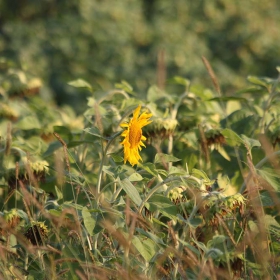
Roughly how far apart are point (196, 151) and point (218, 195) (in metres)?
0.70

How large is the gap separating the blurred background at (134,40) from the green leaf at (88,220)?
511 centimetres

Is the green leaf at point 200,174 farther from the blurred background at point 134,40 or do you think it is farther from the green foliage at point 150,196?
the blurred background at point 134,40

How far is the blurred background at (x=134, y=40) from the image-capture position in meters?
7.61

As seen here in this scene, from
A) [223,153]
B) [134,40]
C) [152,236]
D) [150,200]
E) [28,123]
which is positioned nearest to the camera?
[152,236]

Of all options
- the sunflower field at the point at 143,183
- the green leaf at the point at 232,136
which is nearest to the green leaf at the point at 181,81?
the sunflower field at the point at 143,183

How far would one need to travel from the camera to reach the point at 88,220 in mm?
1896

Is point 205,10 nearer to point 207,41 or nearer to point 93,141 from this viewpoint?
point 207,41

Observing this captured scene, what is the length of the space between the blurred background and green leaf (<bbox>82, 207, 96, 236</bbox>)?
511cm

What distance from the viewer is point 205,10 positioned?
870 centimetres

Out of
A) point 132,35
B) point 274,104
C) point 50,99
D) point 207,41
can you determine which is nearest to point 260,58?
point 207,41

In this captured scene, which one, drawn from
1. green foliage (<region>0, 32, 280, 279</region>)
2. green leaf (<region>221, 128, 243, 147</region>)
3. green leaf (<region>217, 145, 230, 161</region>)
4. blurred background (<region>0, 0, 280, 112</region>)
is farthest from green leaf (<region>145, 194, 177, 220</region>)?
blurred background (<region>0, 0, 280, 112</region>)

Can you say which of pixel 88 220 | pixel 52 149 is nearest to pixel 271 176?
pixel 88 220

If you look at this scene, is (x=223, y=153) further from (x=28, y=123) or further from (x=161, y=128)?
(x=28, y=123)

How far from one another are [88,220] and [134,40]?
634cm
